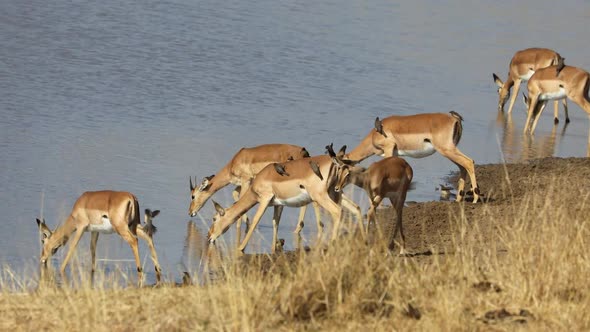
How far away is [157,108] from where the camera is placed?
18438 mm

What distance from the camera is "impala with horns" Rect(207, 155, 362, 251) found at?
11.4m

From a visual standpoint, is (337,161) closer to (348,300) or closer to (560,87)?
(348,300)

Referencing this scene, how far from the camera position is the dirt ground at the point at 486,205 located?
36.3ft

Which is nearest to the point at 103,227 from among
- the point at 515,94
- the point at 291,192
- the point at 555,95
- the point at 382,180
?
the point at 291,192

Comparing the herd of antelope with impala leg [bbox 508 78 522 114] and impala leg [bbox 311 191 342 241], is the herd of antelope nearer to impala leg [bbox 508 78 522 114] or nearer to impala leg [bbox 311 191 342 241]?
impala leg [bbox 311 191 342 241]

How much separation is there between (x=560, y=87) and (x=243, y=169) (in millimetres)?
7459

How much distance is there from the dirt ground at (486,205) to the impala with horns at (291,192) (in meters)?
0.66

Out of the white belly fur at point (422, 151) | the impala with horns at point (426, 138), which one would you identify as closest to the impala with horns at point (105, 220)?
the impala with horns at point (426, 138)

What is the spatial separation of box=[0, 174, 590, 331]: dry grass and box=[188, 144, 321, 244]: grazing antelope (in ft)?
18.6

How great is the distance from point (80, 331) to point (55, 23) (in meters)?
19.3

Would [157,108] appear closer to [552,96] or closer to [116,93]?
[116,93]

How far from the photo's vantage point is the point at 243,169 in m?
13.3

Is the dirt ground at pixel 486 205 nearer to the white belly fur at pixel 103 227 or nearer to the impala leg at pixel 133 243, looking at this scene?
the impala leg at pixel 133 243

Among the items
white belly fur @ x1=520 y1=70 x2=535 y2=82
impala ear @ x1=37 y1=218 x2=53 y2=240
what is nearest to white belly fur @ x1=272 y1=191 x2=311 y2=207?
impala ear @ x1=37 y1=218 x2=53 y2=240
